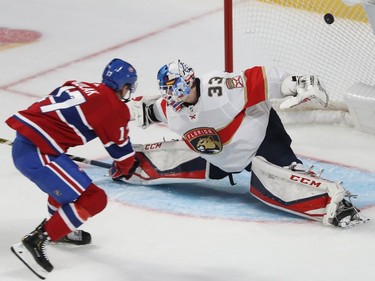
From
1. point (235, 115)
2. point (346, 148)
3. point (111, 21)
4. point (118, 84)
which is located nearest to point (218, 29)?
point (111, 21)

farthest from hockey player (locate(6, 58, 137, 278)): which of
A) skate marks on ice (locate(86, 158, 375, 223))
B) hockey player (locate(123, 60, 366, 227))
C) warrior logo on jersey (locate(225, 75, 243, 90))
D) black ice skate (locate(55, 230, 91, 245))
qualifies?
skate marks on ice (locate(86, 158, 375, 223))

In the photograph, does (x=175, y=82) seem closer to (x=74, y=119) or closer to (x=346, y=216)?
(x=74, y=119)

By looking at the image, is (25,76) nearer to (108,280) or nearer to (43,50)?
(43,50)

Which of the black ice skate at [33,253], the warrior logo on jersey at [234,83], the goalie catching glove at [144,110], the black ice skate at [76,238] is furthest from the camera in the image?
the goalie catching glove at [144,110]

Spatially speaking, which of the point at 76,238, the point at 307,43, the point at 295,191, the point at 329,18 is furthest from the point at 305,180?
the point at 307,43

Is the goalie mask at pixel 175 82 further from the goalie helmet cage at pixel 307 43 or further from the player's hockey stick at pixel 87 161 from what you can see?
the goalie helmet cage at pixel 307 43

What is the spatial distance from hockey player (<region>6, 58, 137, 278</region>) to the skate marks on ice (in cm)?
59

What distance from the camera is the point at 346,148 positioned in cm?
483

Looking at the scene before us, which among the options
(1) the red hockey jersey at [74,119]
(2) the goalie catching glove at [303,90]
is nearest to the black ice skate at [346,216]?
(2) the goalie catching glove at [303,90]

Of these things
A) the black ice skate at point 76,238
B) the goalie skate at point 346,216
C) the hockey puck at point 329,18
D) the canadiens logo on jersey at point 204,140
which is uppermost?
the hockey puck at point 329,18

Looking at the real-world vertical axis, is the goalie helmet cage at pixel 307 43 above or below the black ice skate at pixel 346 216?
above

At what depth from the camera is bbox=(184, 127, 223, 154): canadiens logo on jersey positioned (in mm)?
4180

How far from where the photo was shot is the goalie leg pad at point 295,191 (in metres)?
4.01

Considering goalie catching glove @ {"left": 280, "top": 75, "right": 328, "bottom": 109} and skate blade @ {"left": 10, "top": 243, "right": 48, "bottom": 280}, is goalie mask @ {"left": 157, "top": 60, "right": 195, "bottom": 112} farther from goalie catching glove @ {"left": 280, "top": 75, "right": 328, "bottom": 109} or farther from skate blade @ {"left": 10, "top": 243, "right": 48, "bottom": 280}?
skate blade @ {"left": 10, "top": 243, "right": 48, "bottom": 280}
